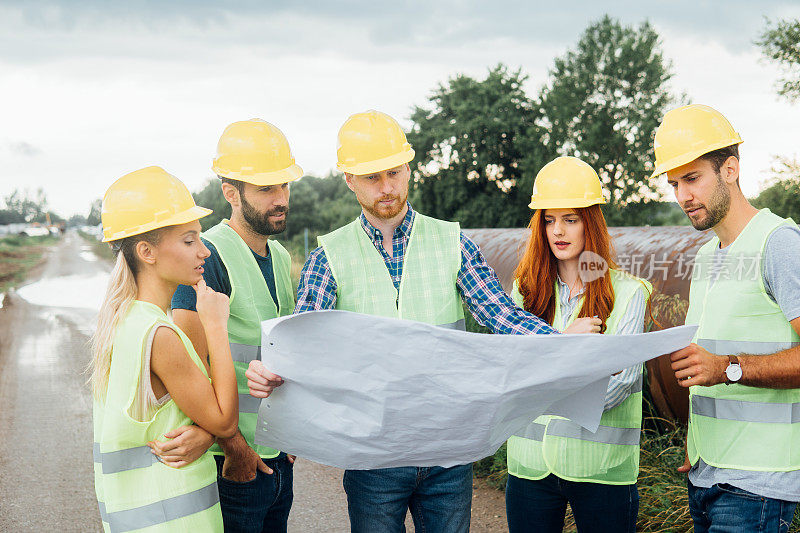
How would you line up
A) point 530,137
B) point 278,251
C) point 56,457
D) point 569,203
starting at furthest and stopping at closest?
point 530,137, point 56,457, point 278,251, point 569,203

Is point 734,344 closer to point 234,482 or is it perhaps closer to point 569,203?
point 569,203

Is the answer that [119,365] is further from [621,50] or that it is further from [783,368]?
[621,50]

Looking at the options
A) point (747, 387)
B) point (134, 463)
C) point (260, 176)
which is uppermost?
point (260, 176)

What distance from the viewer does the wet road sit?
199 inches

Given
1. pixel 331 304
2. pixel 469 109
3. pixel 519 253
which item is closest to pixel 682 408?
pixel 519 253

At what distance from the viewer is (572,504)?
284 cm

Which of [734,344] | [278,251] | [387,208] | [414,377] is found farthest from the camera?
[278,251]

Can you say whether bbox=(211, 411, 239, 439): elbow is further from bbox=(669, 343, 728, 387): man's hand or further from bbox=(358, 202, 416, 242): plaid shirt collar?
bbox=(669, 343, 728, 387): man's hand

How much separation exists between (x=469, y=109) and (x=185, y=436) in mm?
40564

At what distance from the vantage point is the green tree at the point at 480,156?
3972cm

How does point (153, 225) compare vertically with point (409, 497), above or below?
above

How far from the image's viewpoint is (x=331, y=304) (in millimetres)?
2643

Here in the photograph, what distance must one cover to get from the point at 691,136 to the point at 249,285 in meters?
1.86

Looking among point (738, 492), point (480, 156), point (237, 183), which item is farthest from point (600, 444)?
point (480, 156)
